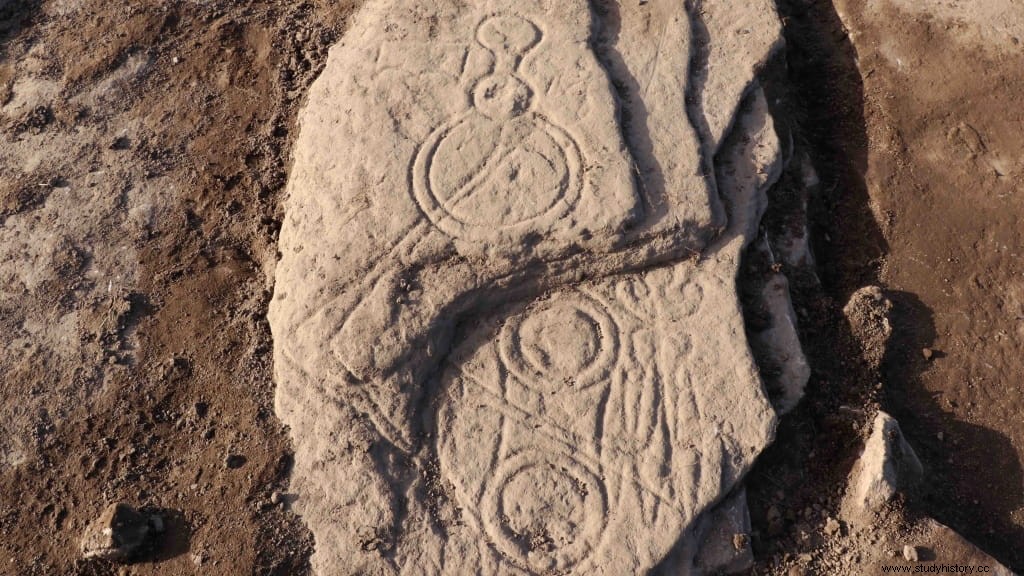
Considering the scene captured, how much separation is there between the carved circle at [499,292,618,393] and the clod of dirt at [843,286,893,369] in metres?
1.17

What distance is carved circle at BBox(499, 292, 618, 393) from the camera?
3.01 m

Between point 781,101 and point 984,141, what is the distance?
1109 mm

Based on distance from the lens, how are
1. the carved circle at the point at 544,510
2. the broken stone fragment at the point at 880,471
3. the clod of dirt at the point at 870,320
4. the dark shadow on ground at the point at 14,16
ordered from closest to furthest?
the carved circle at the point at 544,510 < the broken stone fragment at the point at 880,471 < the clod of dirt at the point at 870,320 < the dark shadow on ground at the point at 14,16

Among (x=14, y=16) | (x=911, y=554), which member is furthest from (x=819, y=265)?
(x=14, y=16)

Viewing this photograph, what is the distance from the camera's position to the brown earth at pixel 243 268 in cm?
304

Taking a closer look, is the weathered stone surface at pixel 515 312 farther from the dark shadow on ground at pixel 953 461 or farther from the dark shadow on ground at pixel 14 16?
the dark shadow on ground at pixel 14 16

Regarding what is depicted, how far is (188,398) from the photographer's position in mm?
3252

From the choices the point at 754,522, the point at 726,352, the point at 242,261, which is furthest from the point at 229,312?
the point at 754,522

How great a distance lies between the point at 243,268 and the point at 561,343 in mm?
1647

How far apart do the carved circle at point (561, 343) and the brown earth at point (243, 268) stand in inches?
32.8

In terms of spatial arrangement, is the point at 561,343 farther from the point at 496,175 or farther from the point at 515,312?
the point at 496,175

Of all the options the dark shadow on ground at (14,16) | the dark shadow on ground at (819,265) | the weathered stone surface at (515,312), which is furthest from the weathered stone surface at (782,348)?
the dark shadow on ground at (14,16)

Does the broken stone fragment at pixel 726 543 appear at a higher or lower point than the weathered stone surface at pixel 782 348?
lower

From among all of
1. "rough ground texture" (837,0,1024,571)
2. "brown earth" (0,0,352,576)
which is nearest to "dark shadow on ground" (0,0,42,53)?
"brown earth" (0,0,352,576)
